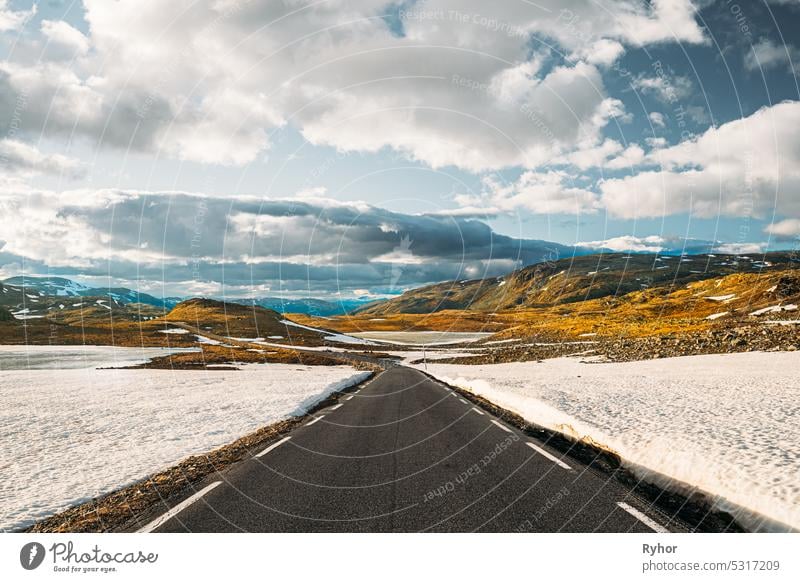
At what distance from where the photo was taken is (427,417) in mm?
15891

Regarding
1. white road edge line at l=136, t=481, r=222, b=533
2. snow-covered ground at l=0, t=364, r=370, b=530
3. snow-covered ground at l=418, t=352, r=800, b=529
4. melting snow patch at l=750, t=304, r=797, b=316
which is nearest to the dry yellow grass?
melting snow patch at l=750, t=304, r=797, b=316

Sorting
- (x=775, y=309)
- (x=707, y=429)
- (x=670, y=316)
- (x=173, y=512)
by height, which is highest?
(x=173, y=512)

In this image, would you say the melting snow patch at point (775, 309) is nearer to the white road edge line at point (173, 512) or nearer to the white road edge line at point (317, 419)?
the white road edge line at point (317, 419)

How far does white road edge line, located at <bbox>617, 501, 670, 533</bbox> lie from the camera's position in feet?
17.5

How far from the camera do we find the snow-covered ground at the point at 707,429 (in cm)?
611

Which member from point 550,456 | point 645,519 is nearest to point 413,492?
point 645,519

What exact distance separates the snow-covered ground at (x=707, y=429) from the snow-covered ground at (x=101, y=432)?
31.9 feet

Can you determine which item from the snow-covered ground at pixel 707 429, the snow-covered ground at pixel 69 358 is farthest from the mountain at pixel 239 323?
the snow-covered ground at pixel 707 429

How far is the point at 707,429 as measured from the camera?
33.4ft

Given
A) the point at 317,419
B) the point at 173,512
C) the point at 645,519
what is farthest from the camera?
the point at 317,419

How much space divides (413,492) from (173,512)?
3531 mm

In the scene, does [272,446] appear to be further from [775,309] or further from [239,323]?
[239,323]
